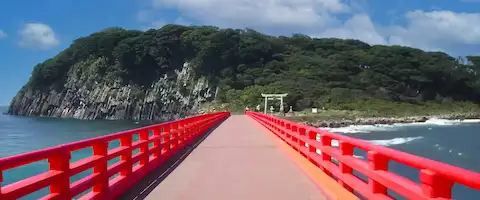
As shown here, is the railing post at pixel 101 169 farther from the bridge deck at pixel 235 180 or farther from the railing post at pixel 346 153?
the railing post at pixel 346 153

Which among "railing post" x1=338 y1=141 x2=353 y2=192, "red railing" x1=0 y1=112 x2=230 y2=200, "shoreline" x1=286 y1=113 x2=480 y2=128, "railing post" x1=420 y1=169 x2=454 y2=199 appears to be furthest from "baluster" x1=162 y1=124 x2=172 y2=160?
"shoreline" x1=286 y1=113 x2=480 y2=128

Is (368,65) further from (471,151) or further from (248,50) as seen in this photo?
(471,151)

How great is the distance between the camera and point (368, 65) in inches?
5487

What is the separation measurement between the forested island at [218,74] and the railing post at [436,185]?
110m

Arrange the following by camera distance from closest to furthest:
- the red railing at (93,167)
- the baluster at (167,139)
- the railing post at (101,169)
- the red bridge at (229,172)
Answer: the red bridge at (229,172), the red railing at (93,167), the railing post at (101,169), the baluster at (167,139)

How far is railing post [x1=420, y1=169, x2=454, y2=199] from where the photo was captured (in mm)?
4223

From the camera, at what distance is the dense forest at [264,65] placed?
12781cm

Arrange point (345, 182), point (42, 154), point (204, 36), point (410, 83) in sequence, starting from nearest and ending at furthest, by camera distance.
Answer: point (42, 154) < point (345, 182) < point (410, 83) < point (204, 36)

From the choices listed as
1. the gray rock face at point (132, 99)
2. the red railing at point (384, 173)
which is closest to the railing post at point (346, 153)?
the red railing at point (384, 173)

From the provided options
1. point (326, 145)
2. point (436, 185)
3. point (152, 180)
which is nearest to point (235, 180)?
point (152, 180)

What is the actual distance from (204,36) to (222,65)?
11.0 metres

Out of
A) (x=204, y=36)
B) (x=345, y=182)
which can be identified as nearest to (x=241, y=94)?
(x=204, y=36)

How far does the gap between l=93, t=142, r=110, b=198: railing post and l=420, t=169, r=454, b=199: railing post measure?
4.76 meters

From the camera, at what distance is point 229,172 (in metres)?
11.4
